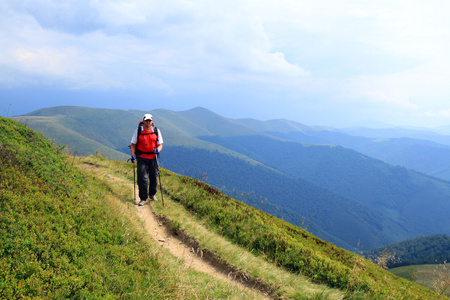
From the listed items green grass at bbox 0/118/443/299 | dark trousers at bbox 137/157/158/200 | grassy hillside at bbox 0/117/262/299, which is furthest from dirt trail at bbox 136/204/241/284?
grassy hillside at bbox 0/117/262/299

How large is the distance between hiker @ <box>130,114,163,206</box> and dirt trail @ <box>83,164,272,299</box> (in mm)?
1043

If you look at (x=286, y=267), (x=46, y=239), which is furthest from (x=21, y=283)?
(x=286, y=267)

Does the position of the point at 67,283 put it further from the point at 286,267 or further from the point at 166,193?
the point at 166,193

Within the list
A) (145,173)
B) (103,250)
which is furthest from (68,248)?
(145,173)

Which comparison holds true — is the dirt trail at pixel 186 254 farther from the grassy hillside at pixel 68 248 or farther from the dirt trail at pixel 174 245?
the grassy hillside at pixel 68 248

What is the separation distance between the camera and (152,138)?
9688mm

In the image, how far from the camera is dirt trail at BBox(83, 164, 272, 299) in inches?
241

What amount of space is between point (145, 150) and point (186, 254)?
4.51m

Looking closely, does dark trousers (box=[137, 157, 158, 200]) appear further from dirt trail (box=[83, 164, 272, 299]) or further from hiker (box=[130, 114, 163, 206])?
dirt trail (box=[83, 164, 272, 299])

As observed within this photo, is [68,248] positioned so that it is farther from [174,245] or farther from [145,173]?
[145,173]

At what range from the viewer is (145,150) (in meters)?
9.66

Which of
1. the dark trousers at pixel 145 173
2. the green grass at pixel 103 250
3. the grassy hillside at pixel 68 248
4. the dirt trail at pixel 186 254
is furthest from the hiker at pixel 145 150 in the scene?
the grassy hillside at pixel 68 248

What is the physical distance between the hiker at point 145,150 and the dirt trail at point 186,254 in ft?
3.42

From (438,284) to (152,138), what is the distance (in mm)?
11318
